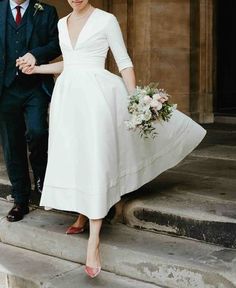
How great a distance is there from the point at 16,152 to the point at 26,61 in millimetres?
778

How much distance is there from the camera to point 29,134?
4434 mm

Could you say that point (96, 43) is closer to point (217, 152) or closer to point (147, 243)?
Result: point (147, 243)

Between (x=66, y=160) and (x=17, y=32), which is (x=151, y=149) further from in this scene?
(x=17, y=32)

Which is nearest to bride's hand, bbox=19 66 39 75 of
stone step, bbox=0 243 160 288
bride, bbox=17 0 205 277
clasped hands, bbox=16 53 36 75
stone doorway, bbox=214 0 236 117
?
clasped hands, bbox=16 53 36 75

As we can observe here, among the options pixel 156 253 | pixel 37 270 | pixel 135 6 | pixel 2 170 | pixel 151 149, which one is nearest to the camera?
pixel 156 253

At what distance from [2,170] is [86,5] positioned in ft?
7.91

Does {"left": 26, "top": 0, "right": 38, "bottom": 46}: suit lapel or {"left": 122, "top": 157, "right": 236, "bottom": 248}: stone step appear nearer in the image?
{"left": 122, "top": 157, "right": 236, "bottom": 248}: stone step

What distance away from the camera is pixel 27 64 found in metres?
4.20

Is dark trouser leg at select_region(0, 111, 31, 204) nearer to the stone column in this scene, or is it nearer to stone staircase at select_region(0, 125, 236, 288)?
stone staircase at select_region(0, 125, 236, 288)

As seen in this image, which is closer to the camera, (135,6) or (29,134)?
(29,134)

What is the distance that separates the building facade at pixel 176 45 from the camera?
8.73 m

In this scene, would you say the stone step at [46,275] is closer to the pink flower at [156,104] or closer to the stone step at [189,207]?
the stone step at [189,207]

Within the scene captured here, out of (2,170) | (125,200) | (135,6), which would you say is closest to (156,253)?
(125,200)

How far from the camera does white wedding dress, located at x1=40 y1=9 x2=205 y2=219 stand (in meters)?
3.67
